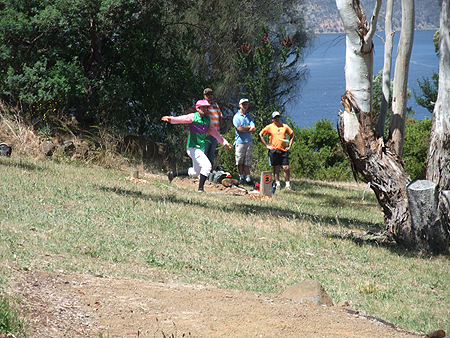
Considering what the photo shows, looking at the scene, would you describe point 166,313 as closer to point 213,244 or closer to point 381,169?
point 213,244

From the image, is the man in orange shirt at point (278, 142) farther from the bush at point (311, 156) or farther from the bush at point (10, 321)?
the bush at point (10, 321)

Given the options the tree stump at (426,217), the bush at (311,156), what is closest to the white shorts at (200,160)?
the tree stump at (426,217)

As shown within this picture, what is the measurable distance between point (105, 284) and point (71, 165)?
8133mm

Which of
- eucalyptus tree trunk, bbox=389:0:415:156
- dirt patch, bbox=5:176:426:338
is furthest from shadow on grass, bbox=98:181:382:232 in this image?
dirt patch, bbox=5:176:426:338

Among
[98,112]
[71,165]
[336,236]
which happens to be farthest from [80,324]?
[98,112]

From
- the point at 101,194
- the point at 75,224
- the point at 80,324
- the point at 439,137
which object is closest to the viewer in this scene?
the point at 80,324

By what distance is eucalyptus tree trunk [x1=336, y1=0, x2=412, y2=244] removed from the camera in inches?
288

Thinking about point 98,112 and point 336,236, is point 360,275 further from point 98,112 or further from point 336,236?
point 98,112

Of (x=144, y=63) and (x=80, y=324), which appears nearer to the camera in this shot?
(x=80, y=324)

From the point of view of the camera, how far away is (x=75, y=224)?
22.5ft

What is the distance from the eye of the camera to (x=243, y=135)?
12570 mm

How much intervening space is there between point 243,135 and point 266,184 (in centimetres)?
205

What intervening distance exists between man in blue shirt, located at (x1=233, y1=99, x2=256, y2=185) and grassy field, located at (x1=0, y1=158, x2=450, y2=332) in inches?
106

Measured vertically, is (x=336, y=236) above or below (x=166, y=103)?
below
